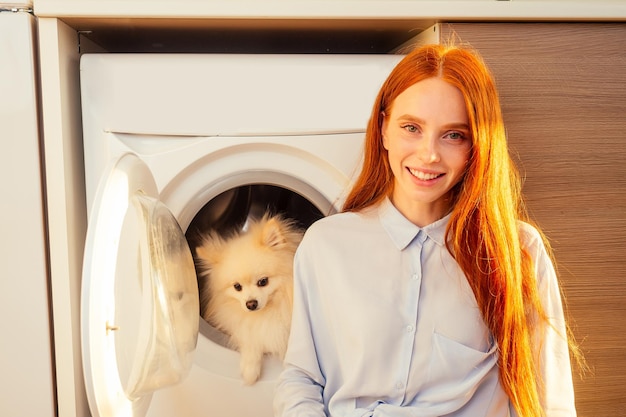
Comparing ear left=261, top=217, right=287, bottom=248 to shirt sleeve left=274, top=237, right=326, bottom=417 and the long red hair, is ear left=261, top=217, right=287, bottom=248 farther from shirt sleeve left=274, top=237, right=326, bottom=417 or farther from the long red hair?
the long red hair

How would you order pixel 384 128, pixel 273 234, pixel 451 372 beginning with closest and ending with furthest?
pixel 451 372, pixel 384 128, pixel 273 234

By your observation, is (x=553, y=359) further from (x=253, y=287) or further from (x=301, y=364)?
(x=253, y=287)

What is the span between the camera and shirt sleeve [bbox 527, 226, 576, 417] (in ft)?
3.56

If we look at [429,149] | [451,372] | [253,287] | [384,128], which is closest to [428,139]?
[429,149]

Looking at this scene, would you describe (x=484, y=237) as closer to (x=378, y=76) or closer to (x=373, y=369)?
(x=373, y=369)

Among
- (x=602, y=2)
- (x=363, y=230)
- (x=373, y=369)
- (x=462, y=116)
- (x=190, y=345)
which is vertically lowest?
(x=373, y=369)

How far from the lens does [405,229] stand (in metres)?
1.12

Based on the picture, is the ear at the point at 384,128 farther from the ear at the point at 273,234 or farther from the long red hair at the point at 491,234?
the ear at the point at 273,234

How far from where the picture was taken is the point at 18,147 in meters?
1.24

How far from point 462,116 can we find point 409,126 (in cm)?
10

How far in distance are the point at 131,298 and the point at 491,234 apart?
2.31ft

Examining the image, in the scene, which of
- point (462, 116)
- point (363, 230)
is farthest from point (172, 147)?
point (462, 116)

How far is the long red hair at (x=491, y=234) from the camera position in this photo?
1.05 metres

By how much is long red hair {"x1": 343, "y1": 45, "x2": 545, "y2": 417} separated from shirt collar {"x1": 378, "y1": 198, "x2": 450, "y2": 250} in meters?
0.02
